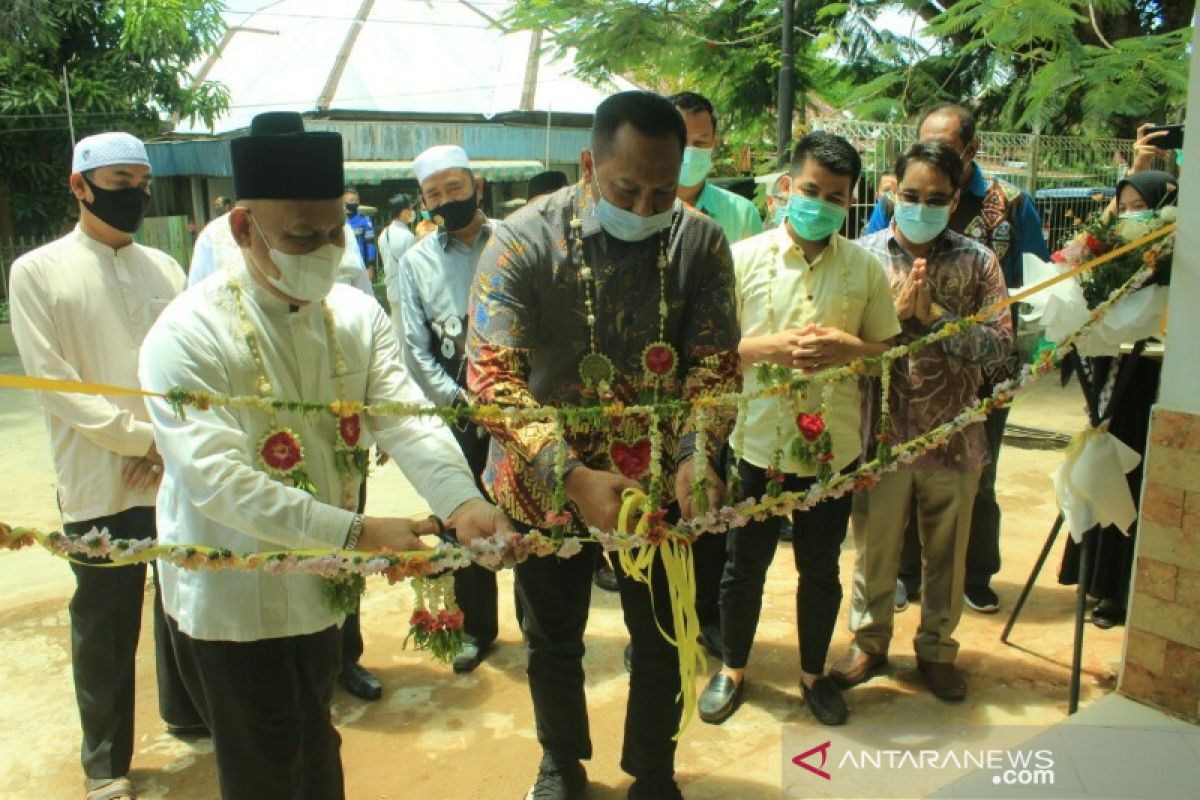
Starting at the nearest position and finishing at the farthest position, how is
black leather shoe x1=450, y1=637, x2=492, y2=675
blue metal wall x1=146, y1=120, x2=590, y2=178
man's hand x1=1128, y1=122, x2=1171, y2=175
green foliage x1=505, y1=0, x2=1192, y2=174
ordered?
black leather shoe x1=450, y1=637, x2=492, y2=675 → man's hand x1=1128, y1=122, x2=1171, y2=175 → green foliage x1=505, y1=0, x2=1192, y2=174 → blue metal wall x1=146, y1=120, x2=590, y2=178

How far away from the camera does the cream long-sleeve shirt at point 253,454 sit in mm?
2240

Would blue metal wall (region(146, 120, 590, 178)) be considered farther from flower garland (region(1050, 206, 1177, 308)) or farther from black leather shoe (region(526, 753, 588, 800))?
black leather shoe (region(526, 753, 588, 800))

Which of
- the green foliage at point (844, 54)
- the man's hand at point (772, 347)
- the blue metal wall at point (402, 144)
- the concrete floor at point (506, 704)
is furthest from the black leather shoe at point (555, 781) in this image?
the blue metal wall at point (402, 144)

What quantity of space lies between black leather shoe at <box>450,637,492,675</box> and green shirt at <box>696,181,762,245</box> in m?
2.19

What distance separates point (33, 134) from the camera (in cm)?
1480

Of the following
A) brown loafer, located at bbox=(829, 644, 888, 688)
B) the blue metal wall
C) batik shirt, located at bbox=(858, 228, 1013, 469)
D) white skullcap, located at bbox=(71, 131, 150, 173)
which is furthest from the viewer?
the blue metal wall

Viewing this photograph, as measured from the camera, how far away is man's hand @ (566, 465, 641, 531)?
267cm

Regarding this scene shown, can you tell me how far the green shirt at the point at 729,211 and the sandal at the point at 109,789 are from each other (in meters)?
3.28

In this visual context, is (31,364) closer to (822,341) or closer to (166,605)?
(166,605)

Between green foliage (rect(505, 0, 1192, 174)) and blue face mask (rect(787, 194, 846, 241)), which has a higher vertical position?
green foliage (rect(505, 0, 1192, 174))

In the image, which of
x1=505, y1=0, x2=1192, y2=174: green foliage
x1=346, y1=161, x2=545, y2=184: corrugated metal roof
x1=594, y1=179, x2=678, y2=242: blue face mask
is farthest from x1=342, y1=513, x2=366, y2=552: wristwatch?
x1=346, y1=161, x2=545, y2=184: corrugated metal roof

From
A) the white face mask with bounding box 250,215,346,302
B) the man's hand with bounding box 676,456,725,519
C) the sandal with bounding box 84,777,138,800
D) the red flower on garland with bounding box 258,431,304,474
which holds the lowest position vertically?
the sandal with bounding box 84,777,138,800

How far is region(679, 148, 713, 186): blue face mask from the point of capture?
4418 millimetres

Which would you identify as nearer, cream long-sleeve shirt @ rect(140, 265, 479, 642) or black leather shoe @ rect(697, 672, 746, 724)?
cream long-sleeve shirt @ rect(140, 265, 479, 642)
